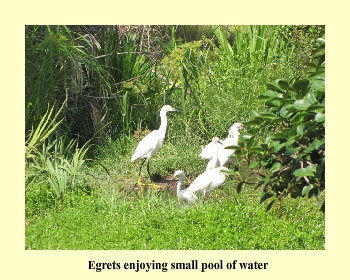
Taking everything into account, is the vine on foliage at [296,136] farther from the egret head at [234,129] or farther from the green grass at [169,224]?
the egret head at [234,129]

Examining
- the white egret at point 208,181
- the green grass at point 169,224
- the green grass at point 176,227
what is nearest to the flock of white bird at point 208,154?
the white egret at point 208,181

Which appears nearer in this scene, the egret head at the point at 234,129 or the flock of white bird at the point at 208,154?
the flock of white bird at the point at 208,154

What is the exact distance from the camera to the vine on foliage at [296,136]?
3717mm

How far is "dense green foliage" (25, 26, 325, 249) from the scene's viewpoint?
4.05 metres

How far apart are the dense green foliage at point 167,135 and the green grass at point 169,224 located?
0.01m

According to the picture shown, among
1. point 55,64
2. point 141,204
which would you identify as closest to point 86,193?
point 141,204

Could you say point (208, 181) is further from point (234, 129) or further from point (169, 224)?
point (234, 129)

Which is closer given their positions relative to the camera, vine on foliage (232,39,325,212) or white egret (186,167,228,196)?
vine on foliage (232,39,325,212)

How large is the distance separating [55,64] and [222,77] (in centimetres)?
271

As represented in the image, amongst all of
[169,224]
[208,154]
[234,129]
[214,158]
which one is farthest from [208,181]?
[234,129]

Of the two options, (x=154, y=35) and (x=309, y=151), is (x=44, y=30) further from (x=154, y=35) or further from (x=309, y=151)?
(x=309, y=151)

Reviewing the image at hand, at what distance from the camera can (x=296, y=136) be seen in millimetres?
3766

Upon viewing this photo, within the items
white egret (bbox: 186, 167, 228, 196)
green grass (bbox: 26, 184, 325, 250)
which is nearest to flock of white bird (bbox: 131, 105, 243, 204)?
white egret (bbox: 186, 167, 228, 196)

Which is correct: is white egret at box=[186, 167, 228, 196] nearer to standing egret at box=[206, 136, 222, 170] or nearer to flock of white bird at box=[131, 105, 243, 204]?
flock of white bird at box=[131, 105, 243, 204]
